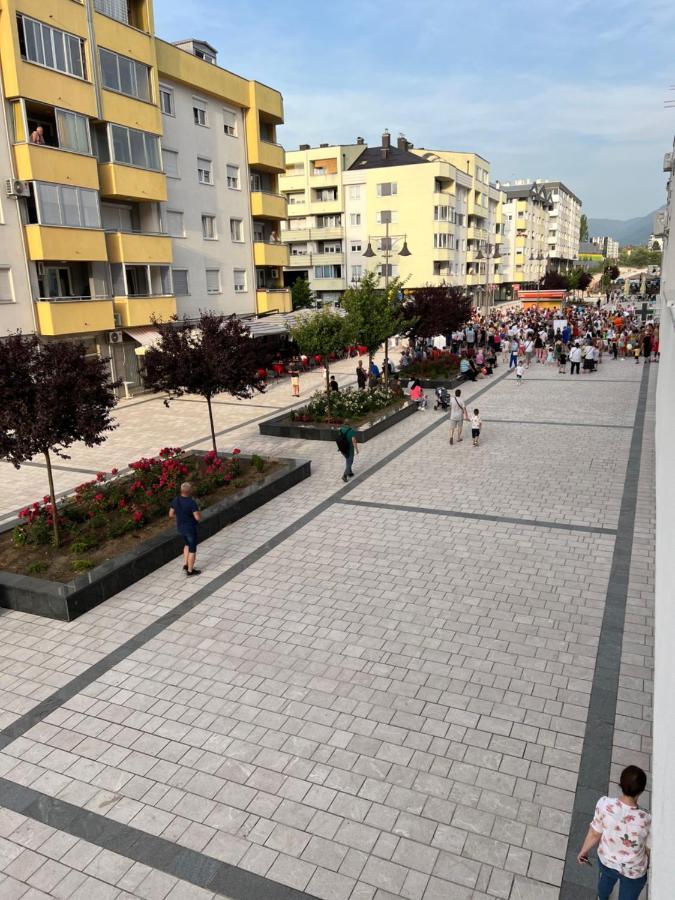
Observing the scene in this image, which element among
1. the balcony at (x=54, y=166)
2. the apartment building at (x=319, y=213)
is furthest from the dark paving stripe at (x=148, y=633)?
the apartment building at (x=319, y=213)

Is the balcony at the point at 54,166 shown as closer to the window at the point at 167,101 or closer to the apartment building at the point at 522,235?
the window at the point at 167,101

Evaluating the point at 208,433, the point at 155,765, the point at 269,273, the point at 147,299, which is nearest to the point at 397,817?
the point at 155,765

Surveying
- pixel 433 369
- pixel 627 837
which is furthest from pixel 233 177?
pixel 627 837

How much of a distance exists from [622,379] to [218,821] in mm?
24922

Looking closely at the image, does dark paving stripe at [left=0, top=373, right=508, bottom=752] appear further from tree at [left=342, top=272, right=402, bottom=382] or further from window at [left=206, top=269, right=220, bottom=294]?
window at [left=206, top=269, right=220, bottom=294]

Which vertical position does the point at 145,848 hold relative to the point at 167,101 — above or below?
below

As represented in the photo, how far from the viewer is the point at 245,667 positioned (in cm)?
710

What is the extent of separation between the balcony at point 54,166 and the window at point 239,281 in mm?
10592

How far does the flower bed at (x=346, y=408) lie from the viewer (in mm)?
18250

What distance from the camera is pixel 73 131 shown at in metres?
21.8

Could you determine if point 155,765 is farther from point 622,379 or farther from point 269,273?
point 269,273

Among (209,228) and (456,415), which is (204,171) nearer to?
(209,228)

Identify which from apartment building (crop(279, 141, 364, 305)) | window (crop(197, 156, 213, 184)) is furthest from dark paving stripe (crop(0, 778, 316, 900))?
apartment building (crop(279, 141, 364, 305))

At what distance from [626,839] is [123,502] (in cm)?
901
